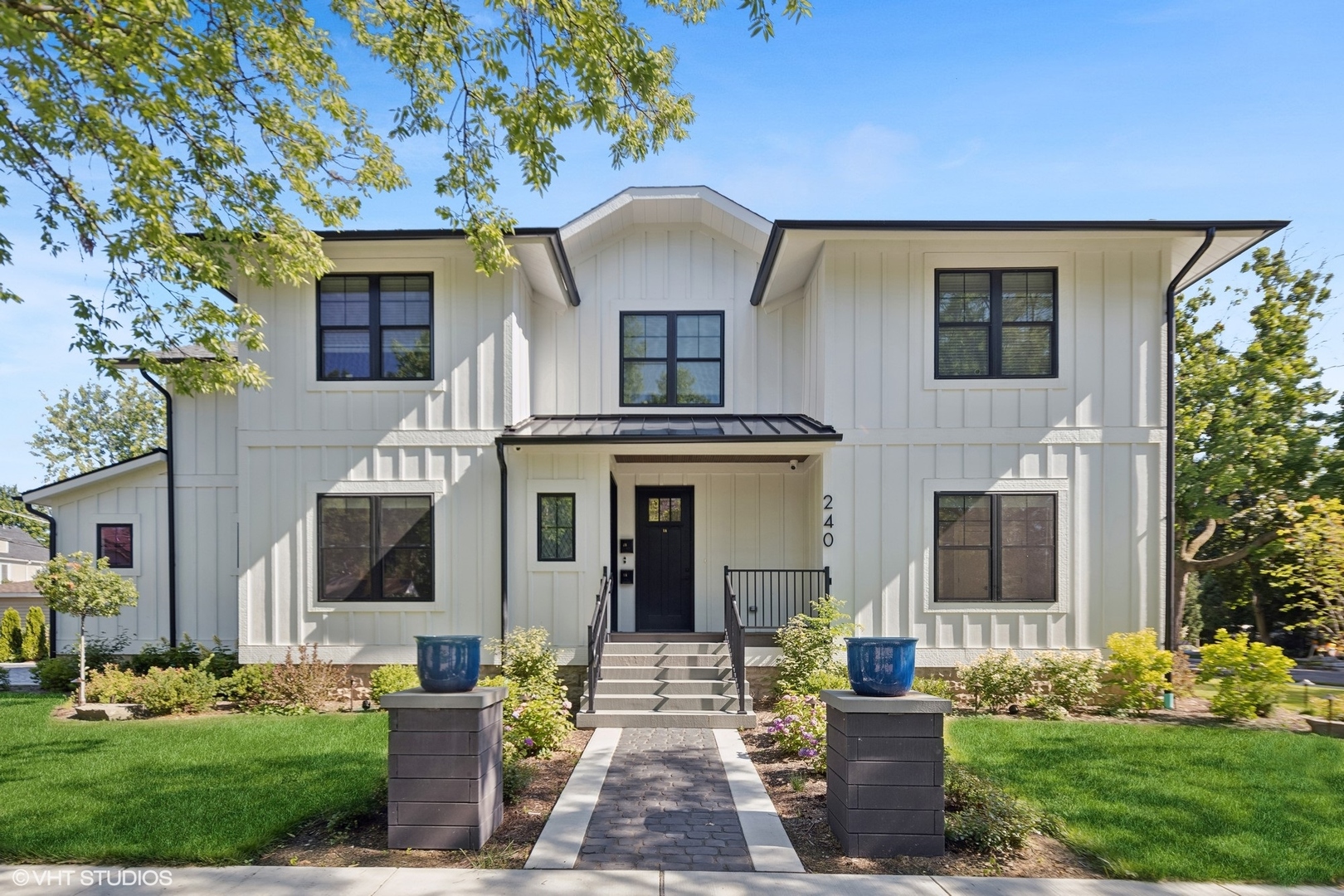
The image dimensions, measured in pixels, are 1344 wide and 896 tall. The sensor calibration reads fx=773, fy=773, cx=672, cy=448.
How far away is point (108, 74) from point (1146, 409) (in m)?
12.4

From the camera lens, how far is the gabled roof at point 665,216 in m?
12.3

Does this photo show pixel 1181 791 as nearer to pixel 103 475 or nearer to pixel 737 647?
pixel 737 647

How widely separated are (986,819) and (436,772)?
3883 millimetres

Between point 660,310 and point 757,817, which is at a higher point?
point 660,310

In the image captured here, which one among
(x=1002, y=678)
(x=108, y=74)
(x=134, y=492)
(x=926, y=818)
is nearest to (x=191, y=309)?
(x=108, y=74)

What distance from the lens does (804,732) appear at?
765cm

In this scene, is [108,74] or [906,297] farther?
[906,297]

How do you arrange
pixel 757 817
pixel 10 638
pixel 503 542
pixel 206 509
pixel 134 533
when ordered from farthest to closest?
pixel 10 638, pixel 134 533, pixel 206 509, pixel 503 542, pixel 757 817

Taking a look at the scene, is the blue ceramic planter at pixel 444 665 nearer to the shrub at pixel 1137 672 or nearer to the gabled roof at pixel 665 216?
the gabled roof at pixel 665 216

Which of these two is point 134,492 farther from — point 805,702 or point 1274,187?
point 1274,187

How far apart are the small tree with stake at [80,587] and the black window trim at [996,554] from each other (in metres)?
11.8

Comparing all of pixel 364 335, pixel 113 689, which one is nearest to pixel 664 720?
pixel 364 335

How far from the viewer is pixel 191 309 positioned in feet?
27.1

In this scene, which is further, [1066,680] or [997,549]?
[997,549]
